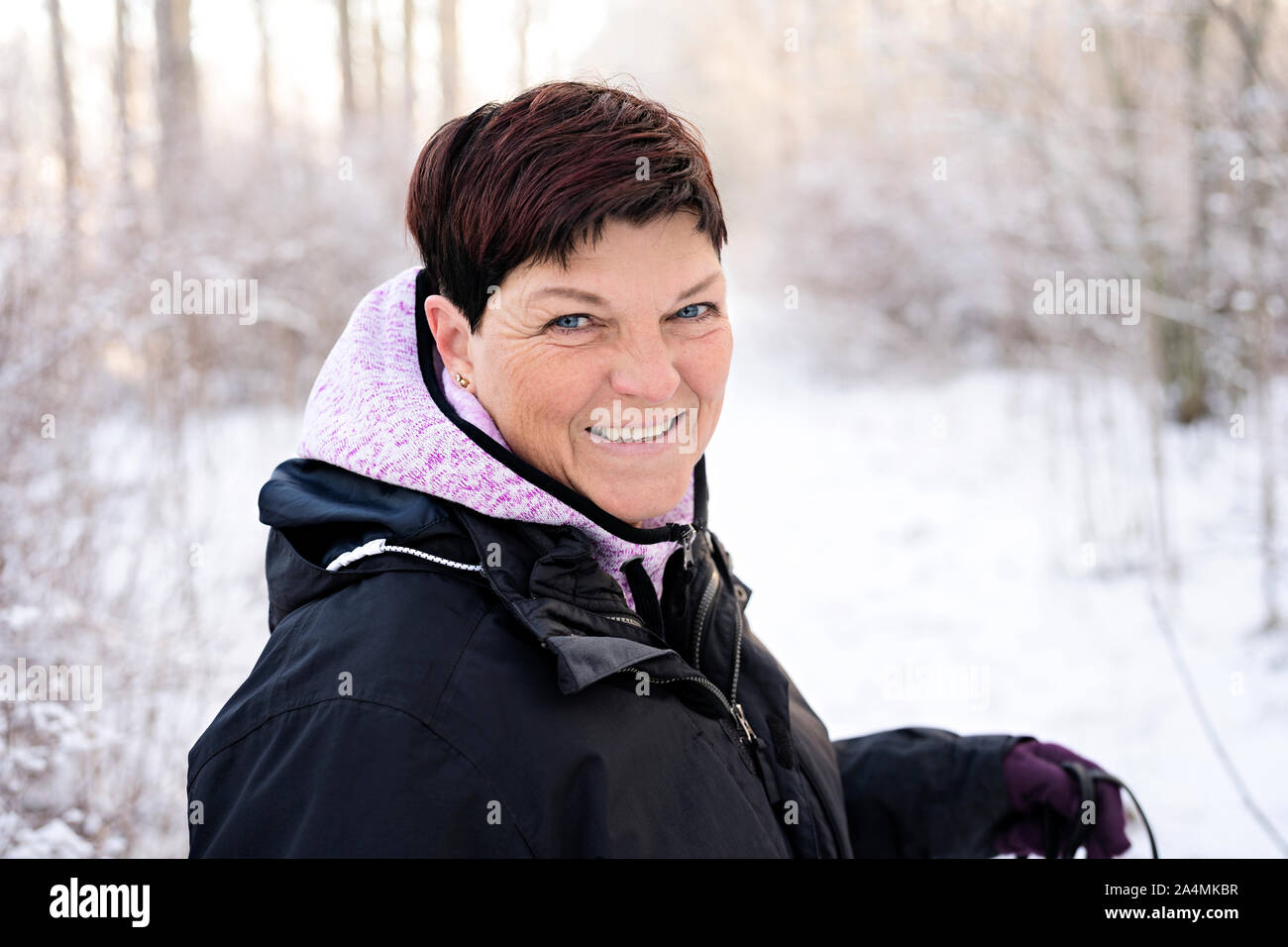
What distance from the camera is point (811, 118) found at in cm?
1402

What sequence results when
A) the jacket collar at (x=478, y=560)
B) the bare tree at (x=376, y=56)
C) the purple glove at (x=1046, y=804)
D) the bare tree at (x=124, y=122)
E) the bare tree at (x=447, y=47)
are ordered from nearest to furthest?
the jacket collar at (x=478, y=560) < the purple glove at (x=1046, y=804) < the bare tree at (x=124, y=122) < the bare tree at (x=447, y=47) < the bare tree at (x=376, y=56)

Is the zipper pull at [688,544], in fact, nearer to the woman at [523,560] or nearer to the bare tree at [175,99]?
the woman at [523,560]

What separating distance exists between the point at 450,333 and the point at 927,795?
1244 mm

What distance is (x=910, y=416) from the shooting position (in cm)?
1038

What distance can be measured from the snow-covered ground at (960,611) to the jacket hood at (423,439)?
5.51 ft

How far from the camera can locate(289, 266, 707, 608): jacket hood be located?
128cm

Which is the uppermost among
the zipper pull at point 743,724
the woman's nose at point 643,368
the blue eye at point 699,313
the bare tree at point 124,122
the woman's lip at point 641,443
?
the bare tree at point 124,122

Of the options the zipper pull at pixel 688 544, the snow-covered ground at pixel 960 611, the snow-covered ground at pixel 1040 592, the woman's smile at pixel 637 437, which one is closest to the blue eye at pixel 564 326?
the woman's smile at pixel 637 437

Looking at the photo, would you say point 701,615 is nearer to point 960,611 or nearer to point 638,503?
point 638,503

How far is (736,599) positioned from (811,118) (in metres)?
13.6

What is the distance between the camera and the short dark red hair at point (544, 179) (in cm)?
128

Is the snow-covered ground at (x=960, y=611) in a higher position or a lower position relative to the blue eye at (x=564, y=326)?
lower

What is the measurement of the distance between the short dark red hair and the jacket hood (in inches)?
5.0
